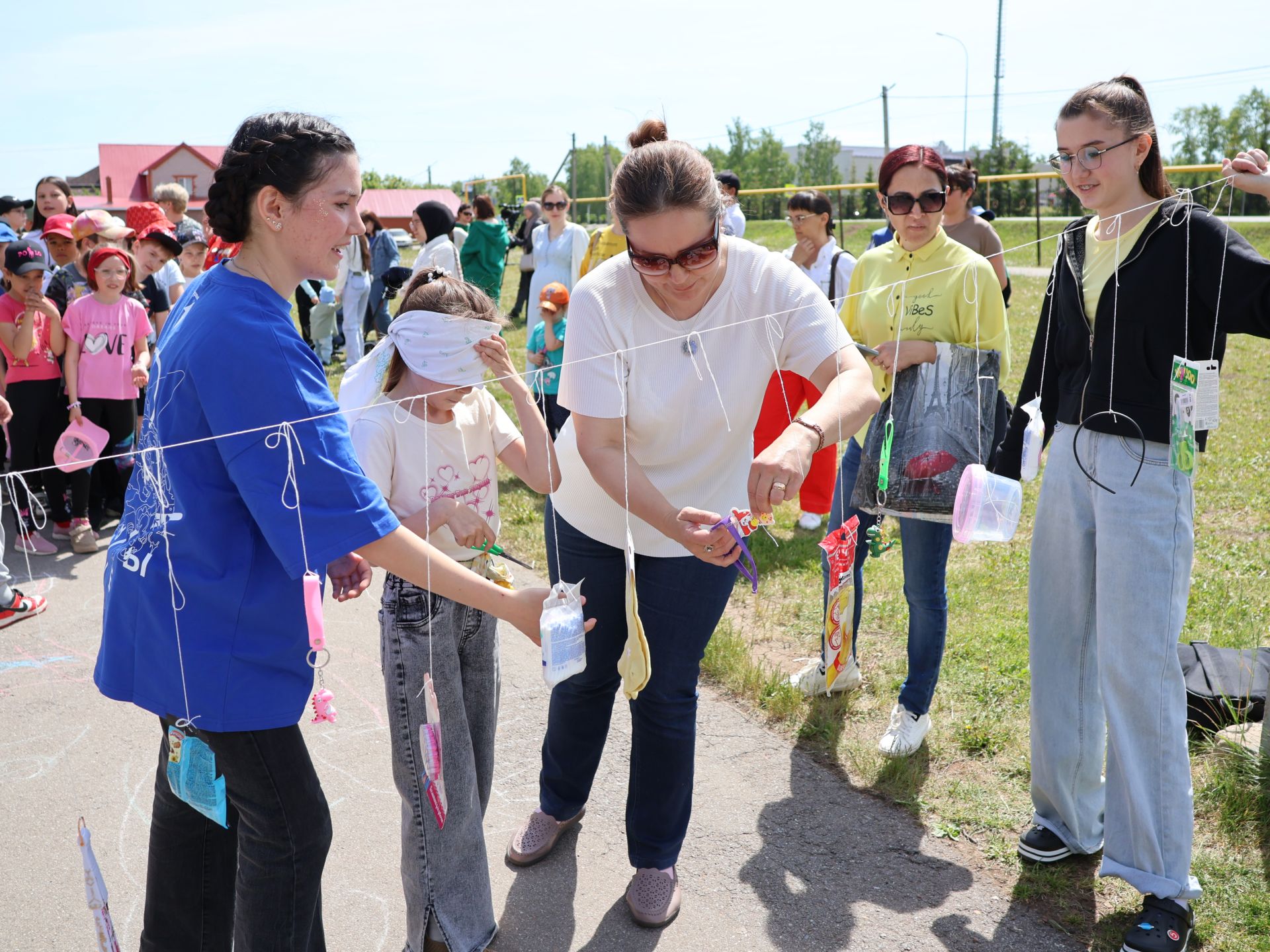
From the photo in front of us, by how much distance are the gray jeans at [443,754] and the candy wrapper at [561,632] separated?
1.25 ft

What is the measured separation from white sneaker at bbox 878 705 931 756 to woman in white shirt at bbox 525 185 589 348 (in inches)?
200

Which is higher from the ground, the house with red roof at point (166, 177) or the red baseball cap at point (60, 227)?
the house with red roof at point (166, 177)

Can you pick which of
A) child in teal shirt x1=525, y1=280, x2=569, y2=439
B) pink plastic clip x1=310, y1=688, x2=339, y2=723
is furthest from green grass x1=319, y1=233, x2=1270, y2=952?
pink plastic clip x1=310, y1=688, x2=339, y2=723

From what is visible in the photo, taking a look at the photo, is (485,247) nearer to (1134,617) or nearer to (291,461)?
(1134,617)

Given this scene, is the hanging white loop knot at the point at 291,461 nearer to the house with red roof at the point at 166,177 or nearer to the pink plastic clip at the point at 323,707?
the pink plastic clip at the point at 323,707

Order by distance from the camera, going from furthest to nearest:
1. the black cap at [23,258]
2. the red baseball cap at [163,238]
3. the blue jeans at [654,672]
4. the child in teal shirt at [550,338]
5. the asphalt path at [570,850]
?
the red baseball cap at [163,238], the child in teal shirt at [550,338], the black cap at [23,258], the asphalt path at [570,850], the blue jeans at [654,672]

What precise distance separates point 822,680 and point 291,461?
2.76 meters

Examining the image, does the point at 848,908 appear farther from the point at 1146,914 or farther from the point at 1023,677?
the point at 1023,677

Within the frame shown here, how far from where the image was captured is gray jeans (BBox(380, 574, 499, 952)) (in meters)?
2.37

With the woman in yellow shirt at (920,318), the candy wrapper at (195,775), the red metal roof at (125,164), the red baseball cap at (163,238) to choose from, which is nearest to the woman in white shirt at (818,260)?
the woman in yellow shirt at (920,318)

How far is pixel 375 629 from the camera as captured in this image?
15.5 feet

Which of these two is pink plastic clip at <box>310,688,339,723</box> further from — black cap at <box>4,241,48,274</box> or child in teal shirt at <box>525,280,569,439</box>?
black cap at <box>4,241,48,274</box>

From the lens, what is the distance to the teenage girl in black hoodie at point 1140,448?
2471 millimetres

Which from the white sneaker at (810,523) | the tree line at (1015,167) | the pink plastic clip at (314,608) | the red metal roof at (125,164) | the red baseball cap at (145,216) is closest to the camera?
the pink plastic clip at (314,608)
